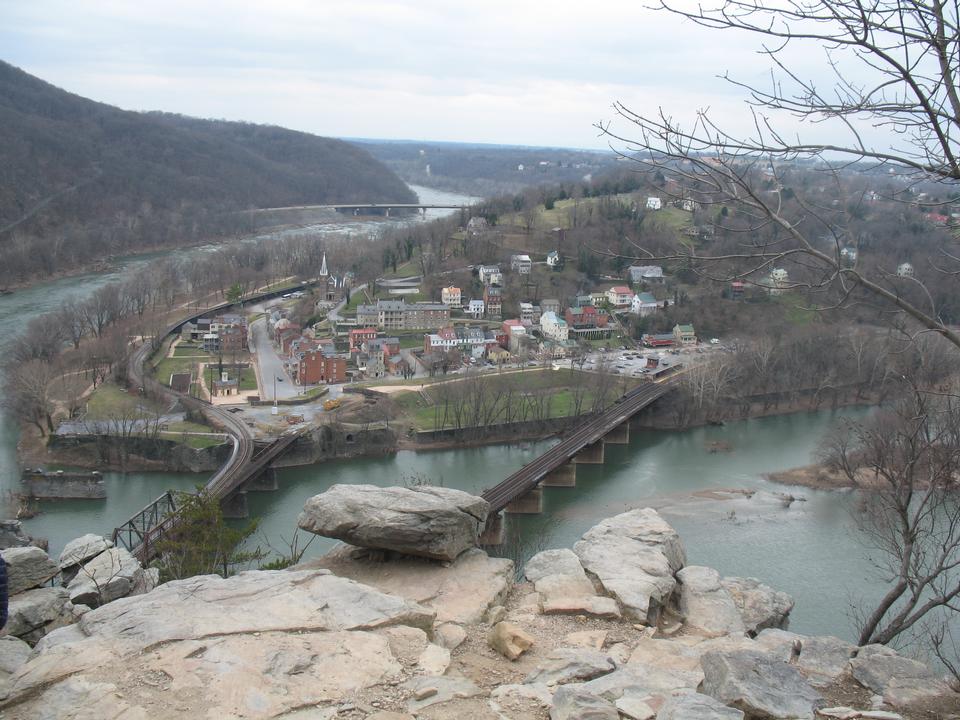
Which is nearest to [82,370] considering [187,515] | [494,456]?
[494,456]

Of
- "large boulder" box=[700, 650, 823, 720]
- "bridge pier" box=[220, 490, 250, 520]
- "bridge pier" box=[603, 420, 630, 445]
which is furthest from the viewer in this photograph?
"bridge pier" box=[603, 420, 630, 445]

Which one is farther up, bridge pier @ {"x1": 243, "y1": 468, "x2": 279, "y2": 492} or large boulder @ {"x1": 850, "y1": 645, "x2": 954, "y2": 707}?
large boulder @ {"x1": 850, "y1": 645, "x2": 954, "y2": 707}

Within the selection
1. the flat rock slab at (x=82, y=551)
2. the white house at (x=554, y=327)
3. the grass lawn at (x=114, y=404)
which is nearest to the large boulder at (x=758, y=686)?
the flat rock slab at (x=82, y=551)

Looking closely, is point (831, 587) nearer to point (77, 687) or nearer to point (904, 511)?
point (904, 511)

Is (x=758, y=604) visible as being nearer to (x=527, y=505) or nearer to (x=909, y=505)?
(x=909, y=505)

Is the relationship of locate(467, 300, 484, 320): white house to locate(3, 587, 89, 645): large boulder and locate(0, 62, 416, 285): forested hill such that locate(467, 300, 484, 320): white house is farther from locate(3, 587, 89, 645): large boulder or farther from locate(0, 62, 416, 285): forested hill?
locate(3, 587, 89, 645): large boulder

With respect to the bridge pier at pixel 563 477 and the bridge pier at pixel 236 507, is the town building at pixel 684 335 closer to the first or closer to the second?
the bridge pier at pixel 563 477

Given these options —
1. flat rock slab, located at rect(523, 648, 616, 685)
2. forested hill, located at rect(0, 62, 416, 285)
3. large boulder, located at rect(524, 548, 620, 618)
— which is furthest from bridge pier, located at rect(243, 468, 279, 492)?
forested hill, located at rect(0, 62, 416, 285)
